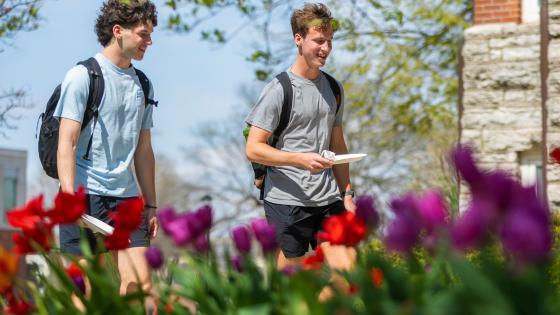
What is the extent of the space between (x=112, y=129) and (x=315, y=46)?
3.53 feet

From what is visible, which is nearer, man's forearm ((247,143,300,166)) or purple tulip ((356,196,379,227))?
purple tulip ((356,196,379,227))

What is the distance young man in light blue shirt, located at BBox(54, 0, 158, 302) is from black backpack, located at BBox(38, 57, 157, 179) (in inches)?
1.1

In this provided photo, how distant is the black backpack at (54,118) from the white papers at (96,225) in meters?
0.39

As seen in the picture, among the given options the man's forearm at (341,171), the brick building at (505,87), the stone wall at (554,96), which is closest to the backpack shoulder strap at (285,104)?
the man's forearm at (341,171)

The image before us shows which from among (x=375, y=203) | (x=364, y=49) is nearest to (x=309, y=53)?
(x=375, y=203)

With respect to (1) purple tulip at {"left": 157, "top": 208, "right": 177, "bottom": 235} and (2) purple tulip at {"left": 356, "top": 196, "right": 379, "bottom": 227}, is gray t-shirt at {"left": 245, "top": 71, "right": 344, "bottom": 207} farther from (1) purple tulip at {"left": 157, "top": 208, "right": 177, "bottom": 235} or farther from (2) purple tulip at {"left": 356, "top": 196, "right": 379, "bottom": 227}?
(1) purple tulip at {"left": 157, "top": 208, "right": 177, "bottom": 235}

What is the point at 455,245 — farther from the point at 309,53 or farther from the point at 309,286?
the point at 309,53

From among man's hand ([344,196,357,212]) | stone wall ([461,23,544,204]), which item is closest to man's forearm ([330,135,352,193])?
man's hand ([344,196,357,212])

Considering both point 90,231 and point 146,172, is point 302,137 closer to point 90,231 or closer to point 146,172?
point 146,172

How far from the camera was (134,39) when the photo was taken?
236 inches

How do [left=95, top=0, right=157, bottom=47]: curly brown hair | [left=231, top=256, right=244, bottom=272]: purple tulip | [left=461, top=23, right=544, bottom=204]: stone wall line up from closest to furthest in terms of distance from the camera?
[left=231, top=256, right=244, bottom=272]: purple tulip → [left=95, top=0, right=157, bottom=47]: curly brown hair → [left=461, top=23, right=544, bottom=204]: stone wall

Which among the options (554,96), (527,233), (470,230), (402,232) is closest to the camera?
(527,233)

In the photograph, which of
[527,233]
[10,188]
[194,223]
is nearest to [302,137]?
[194,223]

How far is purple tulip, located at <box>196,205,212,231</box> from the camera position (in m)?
3.62
